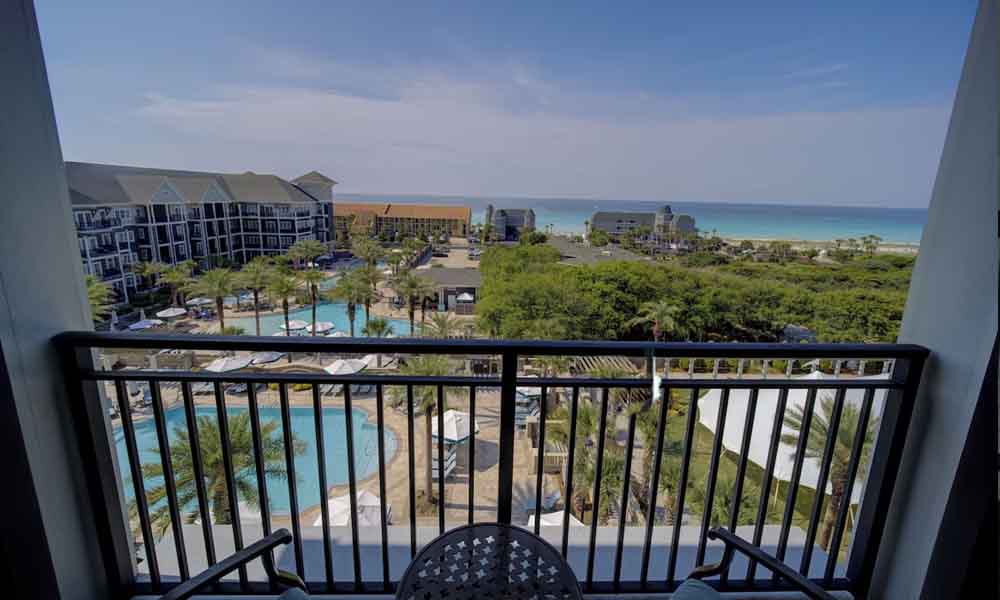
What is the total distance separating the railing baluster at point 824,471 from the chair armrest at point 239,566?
1.91 metres

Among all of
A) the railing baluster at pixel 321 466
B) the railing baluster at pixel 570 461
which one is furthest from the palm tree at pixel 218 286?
the railing baluster at pixel 570 461

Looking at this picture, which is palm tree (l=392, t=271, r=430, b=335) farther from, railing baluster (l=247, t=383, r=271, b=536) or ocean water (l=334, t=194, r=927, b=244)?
railing baluster (l=247, t=383, r=271, b=536)

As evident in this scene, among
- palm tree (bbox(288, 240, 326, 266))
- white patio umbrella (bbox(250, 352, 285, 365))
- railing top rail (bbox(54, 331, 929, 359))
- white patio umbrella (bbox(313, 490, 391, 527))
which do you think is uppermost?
palm tree (bbox(288, 240, 326, 266))

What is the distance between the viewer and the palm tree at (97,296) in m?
1.41

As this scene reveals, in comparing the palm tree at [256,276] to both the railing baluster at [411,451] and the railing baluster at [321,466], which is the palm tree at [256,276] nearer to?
the railing baluster at [321,466]

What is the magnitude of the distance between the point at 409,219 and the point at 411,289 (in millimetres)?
853

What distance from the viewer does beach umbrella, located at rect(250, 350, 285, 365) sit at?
1.26m

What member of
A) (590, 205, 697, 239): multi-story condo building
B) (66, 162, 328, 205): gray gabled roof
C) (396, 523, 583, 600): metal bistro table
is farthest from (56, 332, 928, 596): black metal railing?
(590, 205, 697, 239): multi-story condo building

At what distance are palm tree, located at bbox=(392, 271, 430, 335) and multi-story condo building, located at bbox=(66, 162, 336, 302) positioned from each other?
1206mm

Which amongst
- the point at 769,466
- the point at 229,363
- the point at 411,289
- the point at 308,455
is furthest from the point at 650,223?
the point at 308,455

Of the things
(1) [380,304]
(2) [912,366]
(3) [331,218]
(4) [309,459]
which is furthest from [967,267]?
(4) [309,459]

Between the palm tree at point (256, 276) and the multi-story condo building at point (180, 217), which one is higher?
the multi-story condo building at point (180, 217)

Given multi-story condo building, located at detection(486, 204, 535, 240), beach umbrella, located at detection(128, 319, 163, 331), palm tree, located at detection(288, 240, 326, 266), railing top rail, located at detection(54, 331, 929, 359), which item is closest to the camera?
railing top rail, located at detection(54, 331, 929, 359)

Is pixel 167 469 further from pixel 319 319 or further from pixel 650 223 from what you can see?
pixel 650 223
